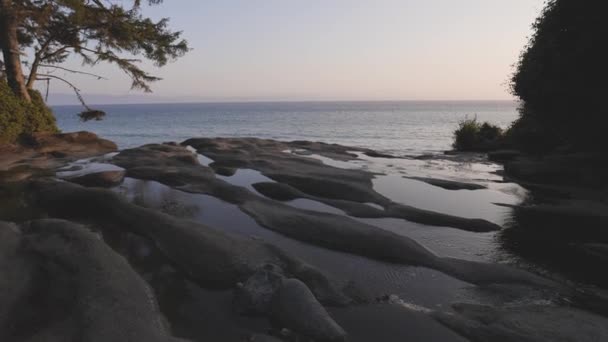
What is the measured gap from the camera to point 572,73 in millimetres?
12867

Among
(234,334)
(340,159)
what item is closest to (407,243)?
(234,334)

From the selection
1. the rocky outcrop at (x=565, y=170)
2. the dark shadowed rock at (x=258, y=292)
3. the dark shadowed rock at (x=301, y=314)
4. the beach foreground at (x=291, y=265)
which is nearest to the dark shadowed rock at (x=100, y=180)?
the beach foreground at (x=291, y=265)

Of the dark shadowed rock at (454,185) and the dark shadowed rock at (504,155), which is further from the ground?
the dark shadowed rock at (504,155)

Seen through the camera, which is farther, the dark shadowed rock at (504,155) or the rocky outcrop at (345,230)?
the dark shadowed rock at (504,155)

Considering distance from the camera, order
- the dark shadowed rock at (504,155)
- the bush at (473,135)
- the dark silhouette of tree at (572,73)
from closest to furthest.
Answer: the dark silhouette of tree at (572,73), the dark shadowed rock at (504,155), the bush at (473,135)

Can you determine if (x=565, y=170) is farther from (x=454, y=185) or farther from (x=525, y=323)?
(x=525, y=323)

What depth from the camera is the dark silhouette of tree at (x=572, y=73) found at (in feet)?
38.5

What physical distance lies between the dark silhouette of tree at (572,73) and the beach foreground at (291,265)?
305cm

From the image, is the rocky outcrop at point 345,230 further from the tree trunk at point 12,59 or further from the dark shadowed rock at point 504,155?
the dark shadowed rock at point 504,155

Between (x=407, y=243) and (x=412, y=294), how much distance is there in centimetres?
196

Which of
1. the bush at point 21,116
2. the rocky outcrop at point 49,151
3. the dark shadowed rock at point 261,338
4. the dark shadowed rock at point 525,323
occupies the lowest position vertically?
the dark shadowed rock at point 525,323

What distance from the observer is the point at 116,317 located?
178 inches

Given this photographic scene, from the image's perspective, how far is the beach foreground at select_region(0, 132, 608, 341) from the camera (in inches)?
186

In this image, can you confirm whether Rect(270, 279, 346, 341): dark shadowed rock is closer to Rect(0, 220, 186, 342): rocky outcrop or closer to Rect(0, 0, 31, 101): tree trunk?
Rect(0, 220, 186, 342): rocky outcrop
